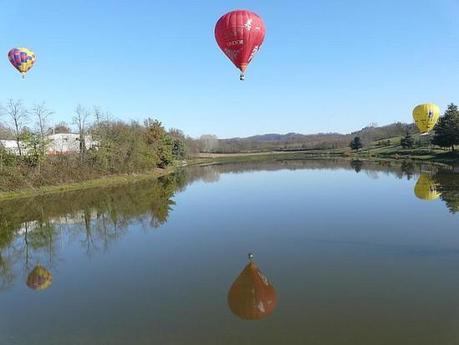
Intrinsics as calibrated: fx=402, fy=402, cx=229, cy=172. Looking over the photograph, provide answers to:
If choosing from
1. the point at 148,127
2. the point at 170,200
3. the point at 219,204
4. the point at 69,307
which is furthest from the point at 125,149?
the point at 69,307

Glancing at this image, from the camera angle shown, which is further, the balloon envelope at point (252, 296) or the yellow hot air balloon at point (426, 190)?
the yellow hot air balloon at point (426, 190)

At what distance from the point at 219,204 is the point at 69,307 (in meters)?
13.2

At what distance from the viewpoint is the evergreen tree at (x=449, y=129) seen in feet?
142

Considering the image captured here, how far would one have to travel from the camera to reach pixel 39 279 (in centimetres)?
1012

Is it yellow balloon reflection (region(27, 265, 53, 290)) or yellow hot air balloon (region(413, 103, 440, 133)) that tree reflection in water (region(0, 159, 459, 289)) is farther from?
yellow hot air balloon (region(413, 103, 440, 133))

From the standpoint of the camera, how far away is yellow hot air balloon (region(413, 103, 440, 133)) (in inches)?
1071

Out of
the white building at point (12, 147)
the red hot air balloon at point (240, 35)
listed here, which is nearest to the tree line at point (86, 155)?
the white building at point (12, 147)

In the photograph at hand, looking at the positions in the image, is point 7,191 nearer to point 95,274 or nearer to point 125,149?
point 125,149

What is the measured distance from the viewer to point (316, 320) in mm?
6812

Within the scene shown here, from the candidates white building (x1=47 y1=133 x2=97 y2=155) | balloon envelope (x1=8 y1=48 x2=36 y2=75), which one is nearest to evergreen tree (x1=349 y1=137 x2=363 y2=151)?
white building (x1=47 y1=133 x2=97 y2=155)

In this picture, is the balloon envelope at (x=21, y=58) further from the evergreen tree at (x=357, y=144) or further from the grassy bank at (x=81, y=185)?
the evergreen tree at (x=357, y=144)

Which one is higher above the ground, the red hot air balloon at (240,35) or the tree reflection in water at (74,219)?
the red hot air balloon at (240,35)

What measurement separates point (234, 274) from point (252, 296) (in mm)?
1435

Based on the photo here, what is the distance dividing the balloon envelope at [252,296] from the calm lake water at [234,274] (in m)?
0.05
